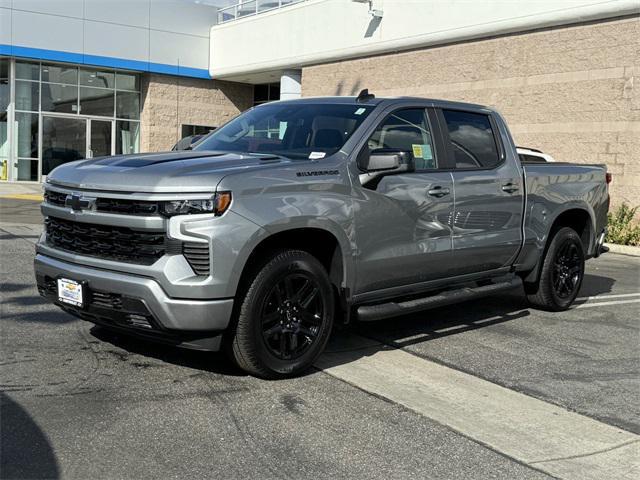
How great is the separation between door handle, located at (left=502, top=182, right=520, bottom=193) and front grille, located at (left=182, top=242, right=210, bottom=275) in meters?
3.24

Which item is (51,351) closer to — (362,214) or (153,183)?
(153,183)

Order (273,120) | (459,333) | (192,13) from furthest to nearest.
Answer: (192,13) → (459,333) → (273,120)

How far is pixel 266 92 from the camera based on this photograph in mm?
29781

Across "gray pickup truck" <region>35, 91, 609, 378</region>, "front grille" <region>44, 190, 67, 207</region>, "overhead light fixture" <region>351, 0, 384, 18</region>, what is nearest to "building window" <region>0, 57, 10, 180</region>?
"overhead light fixture" <region>351, 0, 384, 18</region>

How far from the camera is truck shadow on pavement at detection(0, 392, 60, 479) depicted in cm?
329

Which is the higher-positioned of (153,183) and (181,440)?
(153,183)

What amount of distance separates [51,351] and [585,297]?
610 centimetres

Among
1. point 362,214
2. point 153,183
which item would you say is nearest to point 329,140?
point 362,214

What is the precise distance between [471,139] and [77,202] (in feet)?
11.4

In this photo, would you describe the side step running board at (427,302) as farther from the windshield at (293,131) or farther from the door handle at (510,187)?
the windshield at (293,131)

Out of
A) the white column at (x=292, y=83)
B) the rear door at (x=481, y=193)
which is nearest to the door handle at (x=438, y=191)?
the rear door at (x=481, y=193)

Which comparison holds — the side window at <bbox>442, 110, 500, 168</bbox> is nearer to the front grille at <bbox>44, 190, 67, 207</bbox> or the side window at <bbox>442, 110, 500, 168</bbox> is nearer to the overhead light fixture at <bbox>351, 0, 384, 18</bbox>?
the front grille at <bbox>44, 190, 67, 207</bbox>

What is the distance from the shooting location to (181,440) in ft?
12.2

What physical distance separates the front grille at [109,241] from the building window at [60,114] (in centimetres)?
2209
